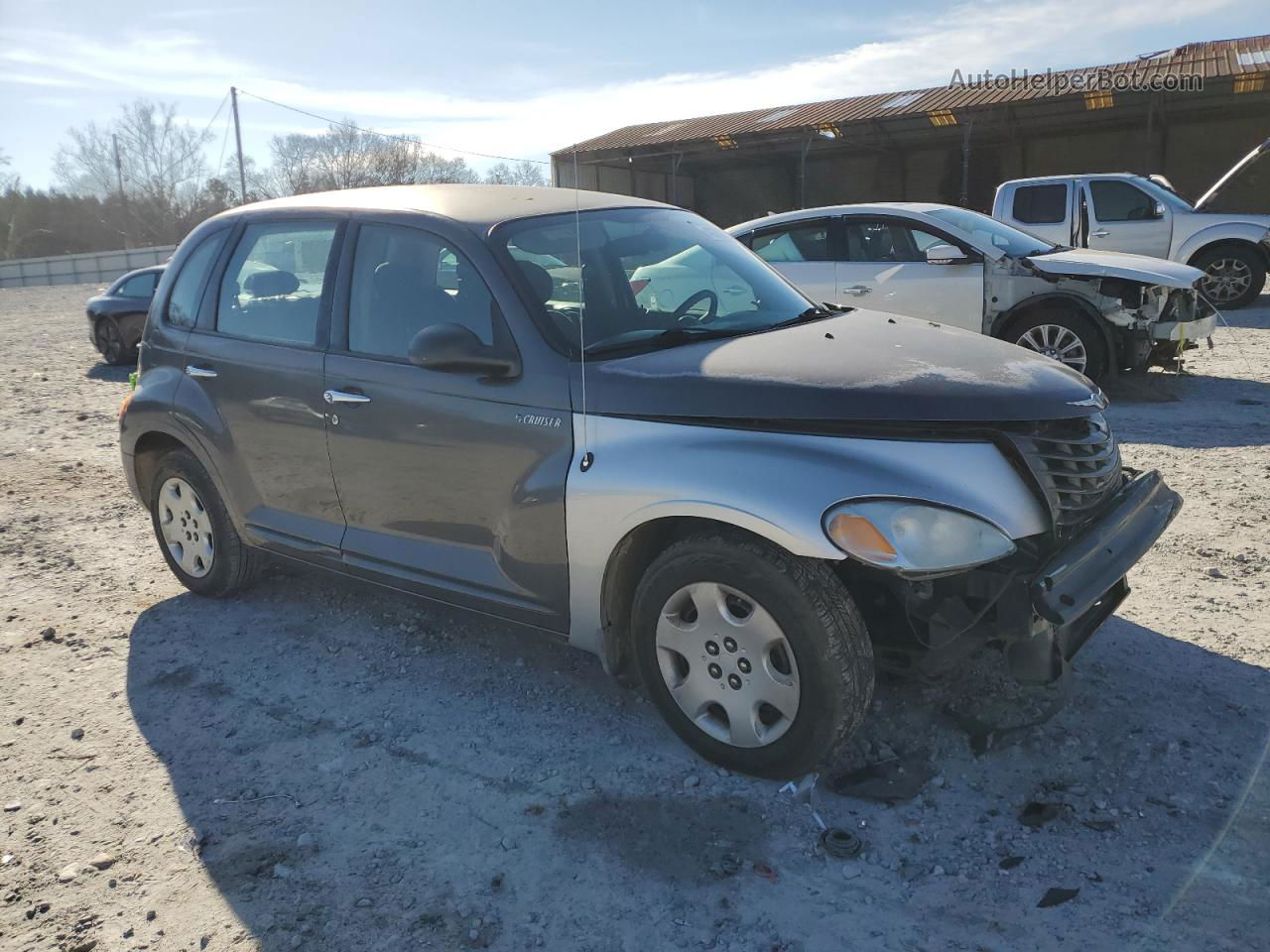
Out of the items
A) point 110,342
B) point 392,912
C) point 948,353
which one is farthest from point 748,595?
point 110,342

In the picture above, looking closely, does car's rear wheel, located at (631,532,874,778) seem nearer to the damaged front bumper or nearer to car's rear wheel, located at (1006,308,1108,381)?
the damaged front bumper

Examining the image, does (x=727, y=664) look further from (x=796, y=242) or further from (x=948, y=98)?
(x=948, y=98)

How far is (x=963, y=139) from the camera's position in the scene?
2734cm

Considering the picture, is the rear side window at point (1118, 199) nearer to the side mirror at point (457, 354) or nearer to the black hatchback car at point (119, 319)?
the side mirror at point (457, 354)

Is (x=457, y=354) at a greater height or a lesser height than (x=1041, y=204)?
lesser

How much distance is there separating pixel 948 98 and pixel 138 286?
63.3 feet

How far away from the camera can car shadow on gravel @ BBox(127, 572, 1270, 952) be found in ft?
8.68

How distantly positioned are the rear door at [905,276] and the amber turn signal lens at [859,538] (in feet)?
20.2

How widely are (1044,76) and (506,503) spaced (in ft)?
81.8

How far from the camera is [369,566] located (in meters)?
4.01

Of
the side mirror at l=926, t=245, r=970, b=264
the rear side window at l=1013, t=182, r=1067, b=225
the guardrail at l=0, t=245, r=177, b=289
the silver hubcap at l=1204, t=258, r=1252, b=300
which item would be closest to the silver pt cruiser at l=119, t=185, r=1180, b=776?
the side mirror at l=926, t=245, r=970, b=264

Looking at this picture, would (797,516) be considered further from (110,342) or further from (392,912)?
(110,342)

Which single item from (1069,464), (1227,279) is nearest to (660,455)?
(1069,464)

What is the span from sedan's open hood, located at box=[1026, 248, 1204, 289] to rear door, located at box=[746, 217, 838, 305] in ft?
5.69
